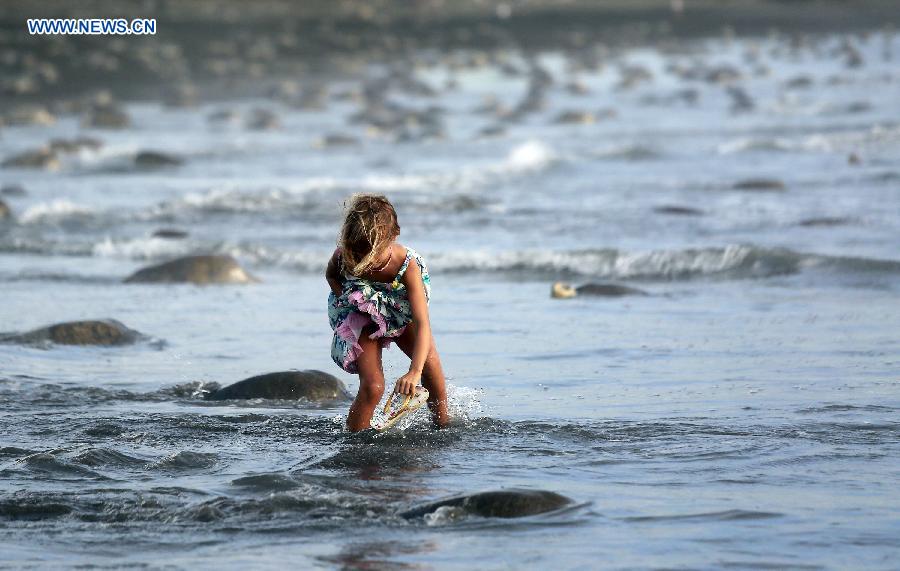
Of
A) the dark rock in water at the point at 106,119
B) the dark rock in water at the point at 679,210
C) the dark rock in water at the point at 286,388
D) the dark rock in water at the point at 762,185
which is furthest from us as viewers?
the dark rock in water at the point at 106,119

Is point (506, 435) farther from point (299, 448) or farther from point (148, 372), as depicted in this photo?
point (148, 372)

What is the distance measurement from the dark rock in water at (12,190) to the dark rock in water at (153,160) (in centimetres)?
320

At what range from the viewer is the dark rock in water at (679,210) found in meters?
16.4

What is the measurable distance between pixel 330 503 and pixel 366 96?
1238 inches

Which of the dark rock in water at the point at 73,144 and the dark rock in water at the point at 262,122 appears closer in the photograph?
the dark rock in water at the point at 73,144

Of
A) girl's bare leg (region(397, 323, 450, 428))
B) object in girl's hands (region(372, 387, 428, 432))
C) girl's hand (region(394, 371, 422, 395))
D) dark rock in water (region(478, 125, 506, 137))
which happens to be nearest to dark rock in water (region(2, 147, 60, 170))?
dark rock in water (region(478, 125, 506, 137))

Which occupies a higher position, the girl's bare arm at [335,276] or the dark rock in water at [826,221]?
the dark rock in water at [826,221]

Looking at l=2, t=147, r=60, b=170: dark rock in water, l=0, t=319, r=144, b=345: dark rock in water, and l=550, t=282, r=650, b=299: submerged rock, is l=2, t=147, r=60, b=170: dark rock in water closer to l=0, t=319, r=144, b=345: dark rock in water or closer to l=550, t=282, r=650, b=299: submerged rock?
l=550, t=282, r=650, b=299: submerged rock

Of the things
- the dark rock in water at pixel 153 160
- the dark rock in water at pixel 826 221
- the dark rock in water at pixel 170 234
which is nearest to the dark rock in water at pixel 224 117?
the dark rock in water at pixel 153 160

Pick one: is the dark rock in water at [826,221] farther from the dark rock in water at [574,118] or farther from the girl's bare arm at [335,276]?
the dark rock in water at [574,118]

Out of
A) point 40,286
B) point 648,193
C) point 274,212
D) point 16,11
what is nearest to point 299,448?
point 40,286

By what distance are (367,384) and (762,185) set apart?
12.0 m

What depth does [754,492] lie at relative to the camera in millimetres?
6227

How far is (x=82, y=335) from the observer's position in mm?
9883
